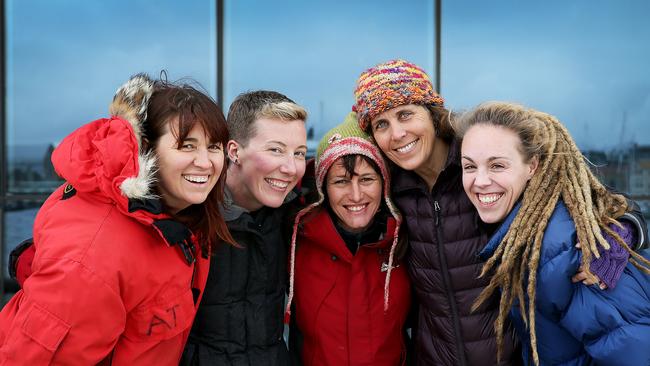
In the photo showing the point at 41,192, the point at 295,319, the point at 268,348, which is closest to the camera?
the point at 268,348

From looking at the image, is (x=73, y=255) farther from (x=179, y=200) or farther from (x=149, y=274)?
(x=179, y=200)

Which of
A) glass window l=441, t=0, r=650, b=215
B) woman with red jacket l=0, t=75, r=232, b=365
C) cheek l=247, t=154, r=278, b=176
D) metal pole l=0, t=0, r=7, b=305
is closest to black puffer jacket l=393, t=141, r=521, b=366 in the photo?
cheek l=247, t=154, r=278, b=176

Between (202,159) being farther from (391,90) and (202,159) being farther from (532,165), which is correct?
(532,165)

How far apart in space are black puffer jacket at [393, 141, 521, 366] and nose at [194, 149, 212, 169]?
3.28 ft

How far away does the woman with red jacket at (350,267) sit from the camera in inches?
96.1

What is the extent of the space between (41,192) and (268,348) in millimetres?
3542

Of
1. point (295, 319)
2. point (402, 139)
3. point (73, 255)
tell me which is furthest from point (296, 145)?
point (73, 255)

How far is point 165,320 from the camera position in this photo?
179 centimetres

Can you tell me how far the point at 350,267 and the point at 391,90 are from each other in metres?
0.86

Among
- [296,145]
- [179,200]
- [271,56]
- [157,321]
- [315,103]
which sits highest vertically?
[271,56]

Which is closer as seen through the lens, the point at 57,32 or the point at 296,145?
the point at 296,145

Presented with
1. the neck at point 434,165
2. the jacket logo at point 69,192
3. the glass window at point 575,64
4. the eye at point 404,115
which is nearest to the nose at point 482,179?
the neck at point 434,165

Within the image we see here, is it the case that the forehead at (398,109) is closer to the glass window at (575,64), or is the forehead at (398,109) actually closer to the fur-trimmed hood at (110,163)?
the fur-trimmed hood at (110,163)

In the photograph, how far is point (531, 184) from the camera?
1952mm
